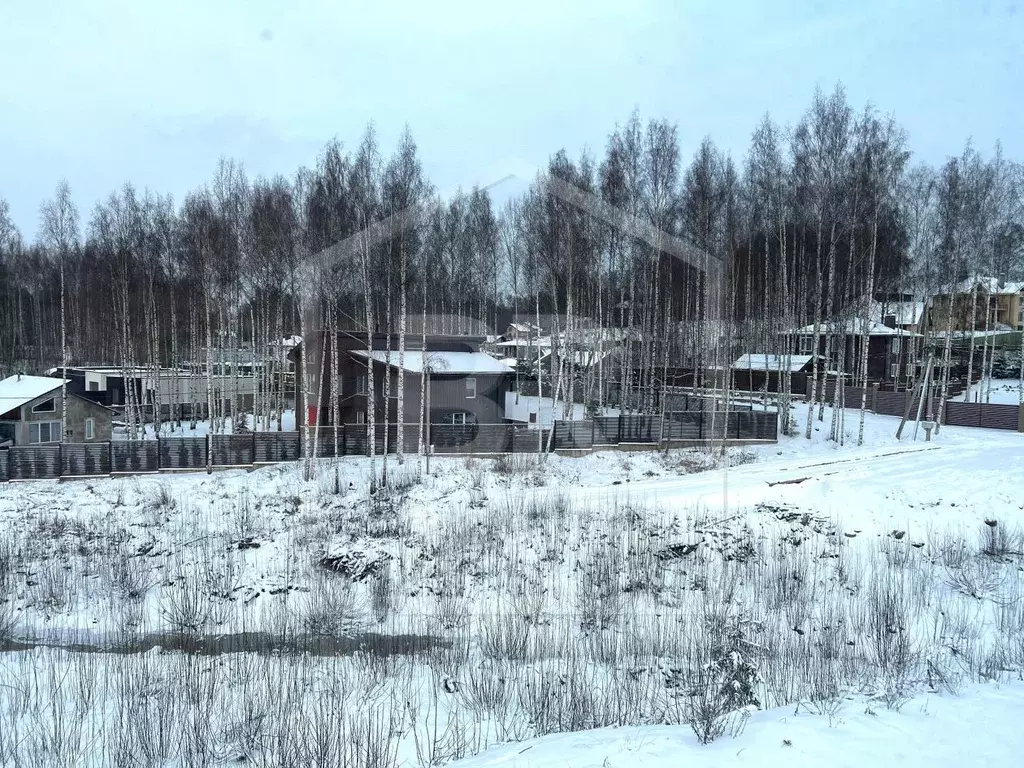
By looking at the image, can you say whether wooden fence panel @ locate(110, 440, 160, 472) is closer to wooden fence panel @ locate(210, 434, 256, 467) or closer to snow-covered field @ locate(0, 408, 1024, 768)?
wooden fence panel @ locate(210, 434, 256, 467)

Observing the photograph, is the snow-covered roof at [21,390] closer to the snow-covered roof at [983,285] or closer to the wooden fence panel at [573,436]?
the wooden fence panel at [573,436]

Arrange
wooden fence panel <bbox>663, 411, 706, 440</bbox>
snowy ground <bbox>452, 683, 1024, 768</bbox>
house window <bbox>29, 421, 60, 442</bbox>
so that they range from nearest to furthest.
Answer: snowy ground <bbox>452, 683, 1024, 768</bbox> < wooden fence panel <bbox>663, 411, 706, 440</bbox> < house window <bbox>29, 421, 60, 442</bbox>

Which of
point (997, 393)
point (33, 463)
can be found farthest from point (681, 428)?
point (33, 463)

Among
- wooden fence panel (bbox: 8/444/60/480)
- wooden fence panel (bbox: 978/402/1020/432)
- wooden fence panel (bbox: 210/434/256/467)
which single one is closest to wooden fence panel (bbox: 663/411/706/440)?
wooden fence panel (bbox: 978/402/1020/432)

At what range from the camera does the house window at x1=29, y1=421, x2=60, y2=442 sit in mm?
25002

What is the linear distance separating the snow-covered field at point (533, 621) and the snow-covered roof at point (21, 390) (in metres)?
10.7

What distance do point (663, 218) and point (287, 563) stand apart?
54.2 feet

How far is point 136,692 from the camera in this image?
604 cm

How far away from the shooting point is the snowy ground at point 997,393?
1104 inches

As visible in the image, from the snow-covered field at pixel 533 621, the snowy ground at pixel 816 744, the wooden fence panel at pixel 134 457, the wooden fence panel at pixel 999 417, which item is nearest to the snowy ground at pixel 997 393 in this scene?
the wooden fence panel at pixel 999 417

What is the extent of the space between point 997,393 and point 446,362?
26752 millimetres

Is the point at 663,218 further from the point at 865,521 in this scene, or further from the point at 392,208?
the point at 865,521

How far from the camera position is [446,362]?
24203 millimetres

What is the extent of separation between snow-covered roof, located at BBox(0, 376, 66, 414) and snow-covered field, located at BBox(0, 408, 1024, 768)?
35.2 feet
